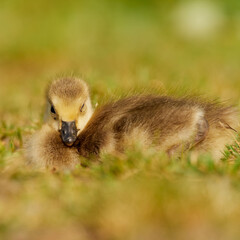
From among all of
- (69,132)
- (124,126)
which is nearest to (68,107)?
(69,132)

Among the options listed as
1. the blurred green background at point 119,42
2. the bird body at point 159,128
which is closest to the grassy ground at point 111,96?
the blurred green background at point 119,42

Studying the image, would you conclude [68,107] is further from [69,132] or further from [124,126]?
[124,126]

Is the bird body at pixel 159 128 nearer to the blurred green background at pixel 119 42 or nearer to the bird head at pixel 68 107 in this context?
the bird head at pixel 68 107

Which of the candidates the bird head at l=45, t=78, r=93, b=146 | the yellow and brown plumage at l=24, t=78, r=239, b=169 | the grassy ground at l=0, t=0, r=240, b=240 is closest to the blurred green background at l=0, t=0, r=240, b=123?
the grassy ground at l=0, t=0, r=240, b=240

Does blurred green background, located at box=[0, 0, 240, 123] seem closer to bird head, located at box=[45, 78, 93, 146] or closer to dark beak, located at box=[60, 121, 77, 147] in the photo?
bird head, located at box=[45, 78, 93, 146]

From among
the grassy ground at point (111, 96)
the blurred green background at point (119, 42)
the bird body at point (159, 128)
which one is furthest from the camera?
the blurred green background at point (119, 42)

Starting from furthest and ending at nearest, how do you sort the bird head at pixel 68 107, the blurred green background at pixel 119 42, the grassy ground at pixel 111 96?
the blurred green background at pixel 119 42, the bird head at pixel 68 107, the grassy ground at pixel 111 96

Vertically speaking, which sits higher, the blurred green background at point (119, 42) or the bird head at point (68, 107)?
the bird head at point (68, 107)

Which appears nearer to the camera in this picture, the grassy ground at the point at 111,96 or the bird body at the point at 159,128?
the grassy ground at the point at 111,96
